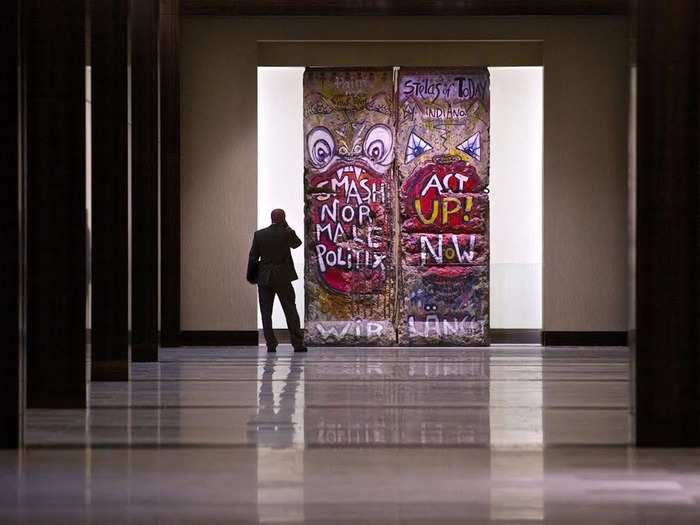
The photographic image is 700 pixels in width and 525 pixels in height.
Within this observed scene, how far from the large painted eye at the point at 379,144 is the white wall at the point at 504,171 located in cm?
118

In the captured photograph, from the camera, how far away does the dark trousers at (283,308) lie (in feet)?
58.0

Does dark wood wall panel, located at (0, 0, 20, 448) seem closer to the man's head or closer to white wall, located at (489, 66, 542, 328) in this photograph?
the man's head

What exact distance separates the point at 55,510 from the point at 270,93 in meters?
14.4

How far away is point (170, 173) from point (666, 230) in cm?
1139

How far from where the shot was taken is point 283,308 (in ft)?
58.4

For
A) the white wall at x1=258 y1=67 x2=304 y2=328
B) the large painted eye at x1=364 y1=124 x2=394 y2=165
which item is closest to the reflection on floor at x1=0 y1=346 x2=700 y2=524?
the large painted eye at x1=364 y1=124 x2=394 y2=165

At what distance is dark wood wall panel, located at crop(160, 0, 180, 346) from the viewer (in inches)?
719

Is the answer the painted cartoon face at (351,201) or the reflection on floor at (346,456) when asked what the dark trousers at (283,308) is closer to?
the painted cartoon face at (351,201)

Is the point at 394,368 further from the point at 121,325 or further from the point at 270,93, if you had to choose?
the point at 270,93

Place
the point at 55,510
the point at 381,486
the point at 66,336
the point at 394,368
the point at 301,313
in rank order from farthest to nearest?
the point at 301,313 → the point at 394,368 → the point at 66,336 → the point at 381,486 → the point at 55,510
